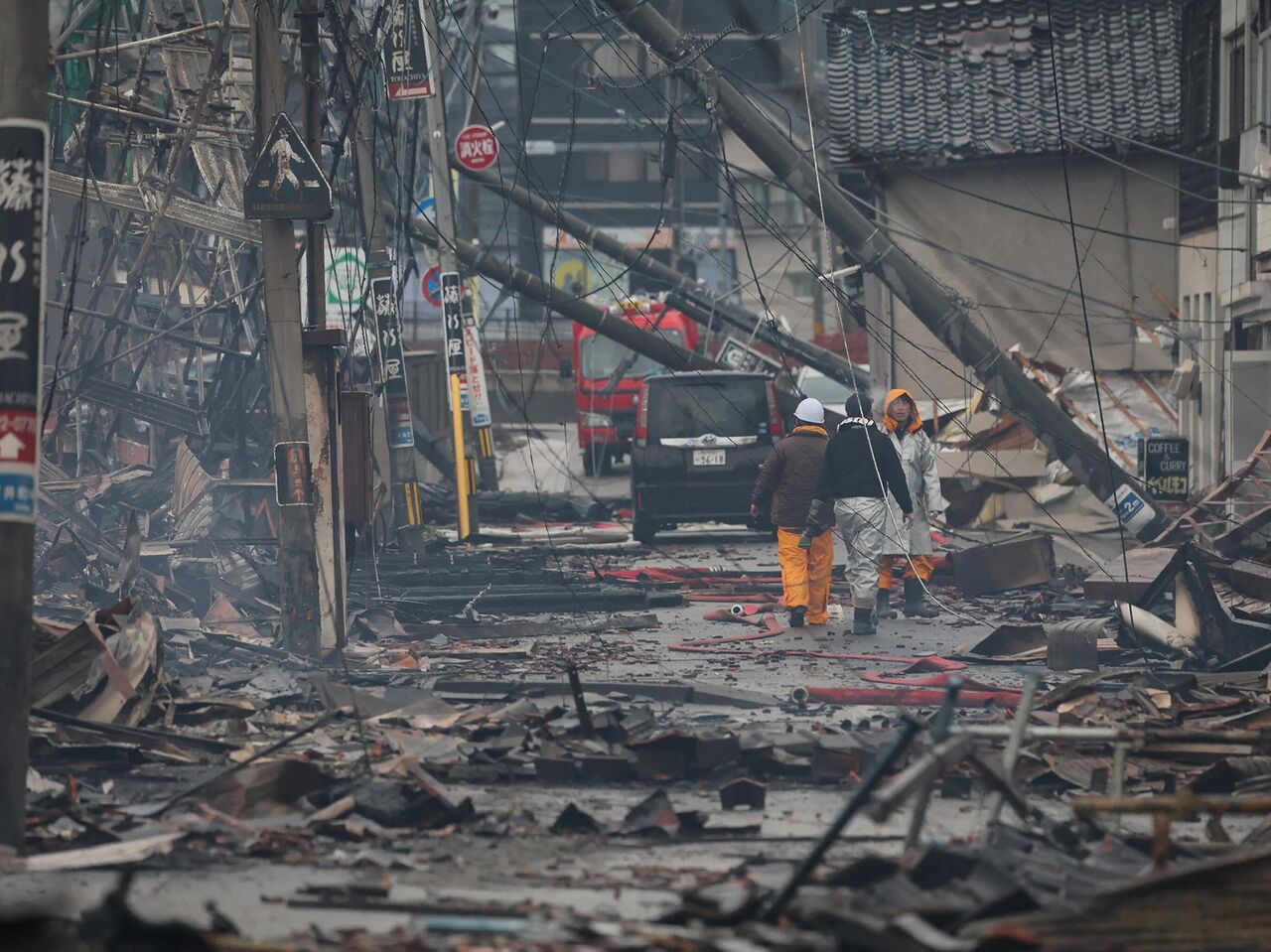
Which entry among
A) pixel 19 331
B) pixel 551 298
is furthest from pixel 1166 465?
pixel 19 331

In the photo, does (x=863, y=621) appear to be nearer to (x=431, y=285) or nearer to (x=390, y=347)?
(x=390, y=347)

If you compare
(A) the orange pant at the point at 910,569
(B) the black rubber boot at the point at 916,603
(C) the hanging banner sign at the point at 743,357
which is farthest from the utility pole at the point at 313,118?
(C) the hanging banner sign at the point at 743,357

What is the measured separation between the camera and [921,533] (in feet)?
52.0

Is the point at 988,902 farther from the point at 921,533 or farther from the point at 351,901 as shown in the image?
the point at 921,533

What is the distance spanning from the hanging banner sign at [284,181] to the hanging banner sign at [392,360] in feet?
22.9

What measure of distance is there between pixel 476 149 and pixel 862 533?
976cm

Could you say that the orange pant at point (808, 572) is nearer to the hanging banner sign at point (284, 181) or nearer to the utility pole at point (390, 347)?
the hanging banner sign at point (284, 181)

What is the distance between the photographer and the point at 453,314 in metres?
21.2

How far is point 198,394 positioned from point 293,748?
41.9 ft

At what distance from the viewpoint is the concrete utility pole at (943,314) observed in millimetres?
18062

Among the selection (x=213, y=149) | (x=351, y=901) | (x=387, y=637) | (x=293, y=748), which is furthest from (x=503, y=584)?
(x=351, y=901)

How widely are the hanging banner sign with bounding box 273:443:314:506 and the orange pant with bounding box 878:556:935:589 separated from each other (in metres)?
4.91

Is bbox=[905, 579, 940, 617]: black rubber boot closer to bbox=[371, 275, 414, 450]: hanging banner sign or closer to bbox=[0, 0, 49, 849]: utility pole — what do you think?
bbox=[371, 275, 414, 450]: hanging banner sign

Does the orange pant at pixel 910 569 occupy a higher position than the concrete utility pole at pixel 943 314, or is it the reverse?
Answer: the concrete utility pole at pixel 943 314
